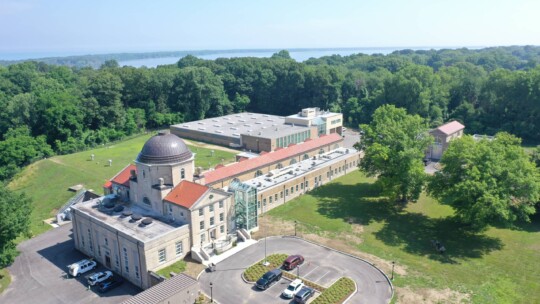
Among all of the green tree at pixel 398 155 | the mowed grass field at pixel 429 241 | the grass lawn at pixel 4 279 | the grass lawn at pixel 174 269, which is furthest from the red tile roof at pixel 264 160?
the grass lawn at pixel 4 279

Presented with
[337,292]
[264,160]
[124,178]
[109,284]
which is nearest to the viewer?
[337,292]

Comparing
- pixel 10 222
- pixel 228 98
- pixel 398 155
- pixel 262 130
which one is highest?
pixel 398 155

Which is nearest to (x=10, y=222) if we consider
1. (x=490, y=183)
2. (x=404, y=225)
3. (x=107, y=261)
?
(x=107, y=261)

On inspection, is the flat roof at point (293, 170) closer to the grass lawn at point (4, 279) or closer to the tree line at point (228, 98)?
the grass lawn at point (4, 279)

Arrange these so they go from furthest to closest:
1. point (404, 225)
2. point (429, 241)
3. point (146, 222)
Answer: point (404, 225), point (429, 241), point (146, 222)

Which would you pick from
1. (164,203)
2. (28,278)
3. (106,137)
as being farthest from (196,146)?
(28,278)

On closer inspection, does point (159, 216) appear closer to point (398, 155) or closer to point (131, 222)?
point (131, 222)

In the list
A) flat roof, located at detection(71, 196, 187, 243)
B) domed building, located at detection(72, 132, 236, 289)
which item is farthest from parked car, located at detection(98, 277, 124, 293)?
flat roof, located at detection(71, 196, 187, 243)
